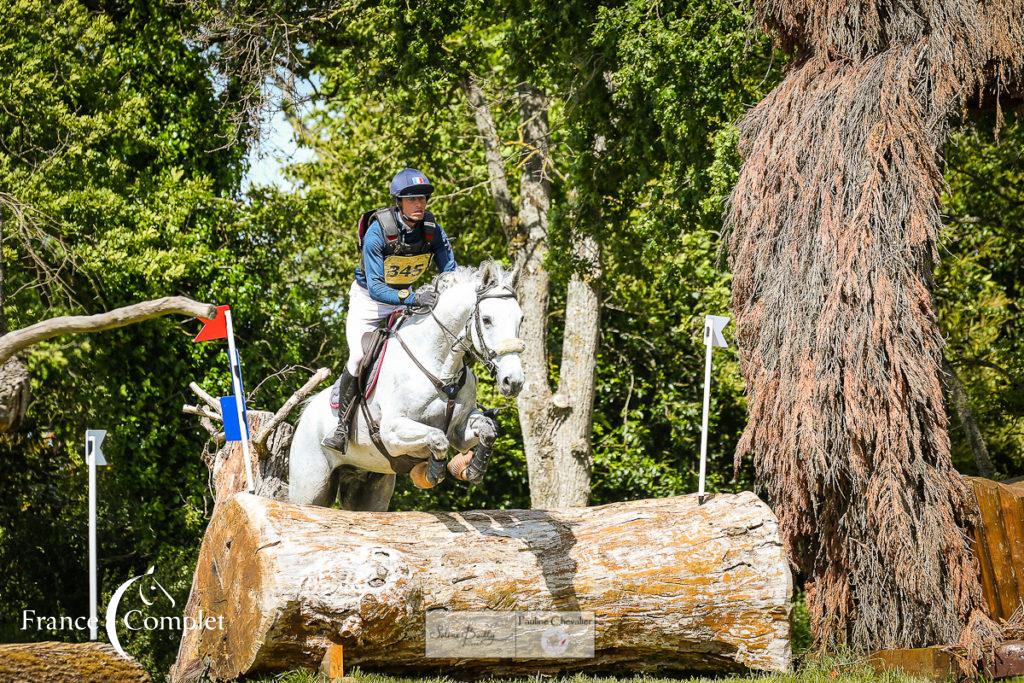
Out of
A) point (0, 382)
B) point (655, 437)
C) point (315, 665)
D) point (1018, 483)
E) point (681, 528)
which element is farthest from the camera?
point (655, 437)

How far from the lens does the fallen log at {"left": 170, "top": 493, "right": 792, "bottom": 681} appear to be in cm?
645

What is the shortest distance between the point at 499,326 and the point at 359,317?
66.0 inches

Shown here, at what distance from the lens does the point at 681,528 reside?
288 inches

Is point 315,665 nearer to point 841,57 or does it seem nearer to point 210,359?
point 841,57

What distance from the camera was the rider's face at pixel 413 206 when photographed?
23.7 feet

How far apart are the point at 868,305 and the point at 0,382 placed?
8074 millimetres

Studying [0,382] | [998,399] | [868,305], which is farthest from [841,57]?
[0,382]

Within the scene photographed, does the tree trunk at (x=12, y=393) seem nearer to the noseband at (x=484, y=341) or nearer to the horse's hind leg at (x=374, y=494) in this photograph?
the horse's hind leg at (x=374, y=494)

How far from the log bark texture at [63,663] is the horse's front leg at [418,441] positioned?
198 cm

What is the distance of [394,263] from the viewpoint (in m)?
7.57

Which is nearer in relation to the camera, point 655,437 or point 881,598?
point 881,598

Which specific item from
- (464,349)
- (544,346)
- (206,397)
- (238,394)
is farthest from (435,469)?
(544,346)

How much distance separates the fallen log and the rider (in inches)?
41.9
